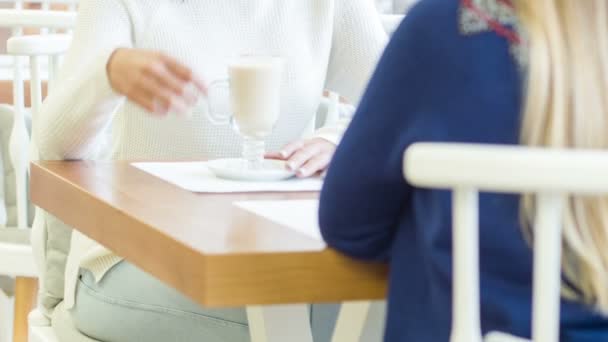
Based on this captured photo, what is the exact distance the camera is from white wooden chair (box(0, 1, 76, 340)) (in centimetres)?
206

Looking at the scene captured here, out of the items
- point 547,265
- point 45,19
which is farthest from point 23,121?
point 547,265

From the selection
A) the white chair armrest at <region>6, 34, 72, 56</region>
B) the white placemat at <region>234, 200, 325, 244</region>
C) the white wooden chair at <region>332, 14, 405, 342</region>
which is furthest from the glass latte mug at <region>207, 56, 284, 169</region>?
the white chair armrest at <region>6, 34, 72, 56</region>

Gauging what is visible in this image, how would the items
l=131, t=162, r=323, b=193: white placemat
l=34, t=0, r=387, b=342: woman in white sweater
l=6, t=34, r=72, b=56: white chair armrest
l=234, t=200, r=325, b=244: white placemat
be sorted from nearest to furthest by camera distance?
l=234, t=200, r=325, b=244: white placemat → l=131, t=162, r=323, b=193: white placemat → l=34, t=0, r=387, b=342: woman in white sweater → l=6, t=34, r=72, b=56: white chair armrest

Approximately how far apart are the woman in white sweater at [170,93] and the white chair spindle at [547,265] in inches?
19.2

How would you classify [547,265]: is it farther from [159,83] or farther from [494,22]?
[159,83]

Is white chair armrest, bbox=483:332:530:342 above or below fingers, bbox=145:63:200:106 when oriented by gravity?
below

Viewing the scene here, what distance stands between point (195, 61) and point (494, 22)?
842 millimetres

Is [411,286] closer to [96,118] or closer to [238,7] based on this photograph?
[96,118]

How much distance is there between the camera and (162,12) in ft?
5.46

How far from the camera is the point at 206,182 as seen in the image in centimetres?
132

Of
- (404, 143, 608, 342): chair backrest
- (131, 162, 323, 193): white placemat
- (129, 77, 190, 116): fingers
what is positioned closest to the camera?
(404, 143, 608, 342): chair backrest

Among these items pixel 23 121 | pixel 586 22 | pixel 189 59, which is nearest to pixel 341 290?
pixel 586 22

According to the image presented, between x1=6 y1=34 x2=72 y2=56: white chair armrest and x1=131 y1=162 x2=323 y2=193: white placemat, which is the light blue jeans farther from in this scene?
x1=6 y1=34 x2=72 y2=56: white chair armrest

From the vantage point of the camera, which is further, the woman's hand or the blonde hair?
the woman's hand
